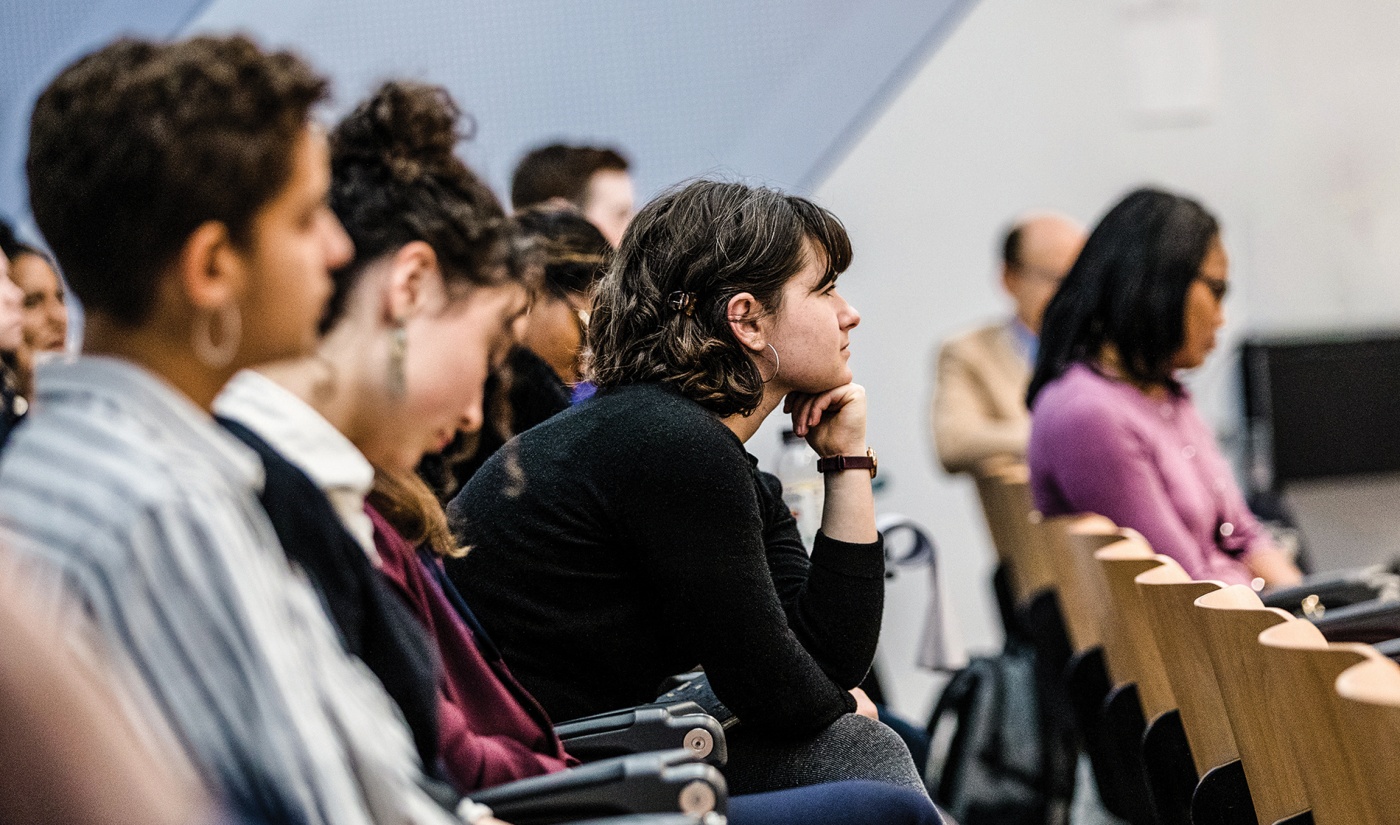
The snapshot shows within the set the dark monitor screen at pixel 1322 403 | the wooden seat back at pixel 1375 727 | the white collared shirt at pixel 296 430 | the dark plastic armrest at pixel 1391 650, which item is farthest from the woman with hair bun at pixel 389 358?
the dark monitor screen at pixel 1322 403

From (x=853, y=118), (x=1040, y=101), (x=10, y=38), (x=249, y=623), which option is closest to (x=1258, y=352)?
(x=1040, y=101)

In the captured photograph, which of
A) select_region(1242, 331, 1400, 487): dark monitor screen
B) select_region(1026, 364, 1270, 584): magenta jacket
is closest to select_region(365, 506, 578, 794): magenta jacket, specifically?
select_region(1026, 364, 1270, 584): magenta jacket

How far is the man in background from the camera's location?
129 inches

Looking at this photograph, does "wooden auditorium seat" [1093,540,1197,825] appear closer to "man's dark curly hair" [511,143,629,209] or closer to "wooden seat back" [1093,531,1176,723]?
"wooden seat back" [1093,531,1176,723]

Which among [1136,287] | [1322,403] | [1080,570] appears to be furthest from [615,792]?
[1322,403]

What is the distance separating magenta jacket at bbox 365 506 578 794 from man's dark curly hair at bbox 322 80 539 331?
316mm

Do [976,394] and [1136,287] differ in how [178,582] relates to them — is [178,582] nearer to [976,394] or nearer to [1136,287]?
[1136,287]

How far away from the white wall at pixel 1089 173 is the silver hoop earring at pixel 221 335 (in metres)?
4.02

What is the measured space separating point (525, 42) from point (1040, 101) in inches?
75.3

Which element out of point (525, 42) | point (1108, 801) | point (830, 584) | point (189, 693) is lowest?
point (1108, 801)

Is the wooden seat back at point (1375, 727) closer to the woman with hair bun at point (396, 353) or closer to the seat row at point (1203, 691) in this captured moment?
the seat row at point (1203, 691)

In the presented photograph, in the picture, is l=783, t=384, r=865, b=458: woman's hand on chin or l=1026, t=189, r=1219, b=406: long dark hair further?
l=1026, t=189, r=1219, b=406: long dark hair

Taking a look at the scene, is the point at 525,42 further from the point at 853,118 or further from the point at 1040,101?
the point at 1040,101

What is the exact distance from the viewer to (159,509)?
878 millimetres
